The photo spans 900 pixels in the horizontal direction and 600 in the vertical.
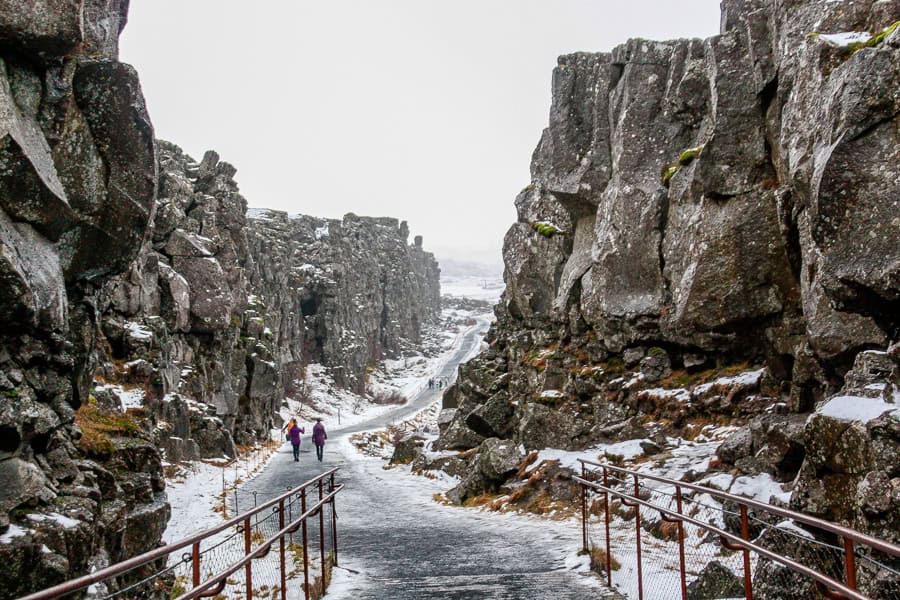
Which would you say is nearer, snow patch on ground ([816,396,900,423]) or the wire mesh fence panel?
the wire mesh fence panel

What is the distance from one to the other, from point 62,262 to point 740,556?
10.6m

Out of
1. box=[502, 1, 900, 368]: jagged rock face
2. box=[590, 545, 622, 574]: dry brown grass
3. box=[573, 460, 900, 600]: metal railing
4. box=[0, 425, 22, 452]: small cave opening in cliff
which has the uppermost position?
box=[502, 1, 900, 368]: jagged rock face

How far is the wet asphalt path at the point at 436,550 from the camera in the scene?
313 inches

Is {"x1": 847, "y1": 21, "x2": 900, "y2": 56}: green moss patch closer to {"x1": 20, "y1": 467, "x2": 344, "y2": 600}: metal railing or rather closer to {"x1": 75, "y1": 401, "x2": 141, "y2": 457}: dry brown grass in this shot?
{"x1": 20, "y1": 467, "x2": 344, "y2": 600}: metal railing

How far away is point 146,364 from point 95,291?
7.56 m

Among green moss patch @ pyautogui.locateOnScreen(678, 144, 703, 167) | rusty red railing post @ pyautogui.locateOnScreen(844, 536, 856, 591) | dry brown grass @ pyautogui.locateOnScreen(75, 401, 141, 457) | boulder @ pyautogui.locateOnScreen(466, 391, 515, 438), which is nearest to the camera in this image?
rusty red railing post @ pyautogui.locateOnScreen(844, 536, 856, 591)

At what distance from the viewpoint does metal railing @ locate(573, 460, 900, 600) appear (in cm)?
443

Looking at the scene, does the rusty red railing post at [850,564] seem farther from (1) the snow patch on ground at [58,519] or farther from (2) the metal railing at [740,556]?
(1) the snow patch on ground at [58,519]

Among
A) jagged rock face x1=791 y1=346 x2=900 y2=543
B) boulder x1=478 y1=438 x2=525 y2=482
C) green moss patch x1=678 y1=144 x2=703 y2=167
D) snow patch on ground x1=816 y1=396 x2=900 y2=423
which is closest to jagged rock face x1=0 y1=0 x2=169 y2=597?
boulder x1=478 y1=438 x2=525 y2=482

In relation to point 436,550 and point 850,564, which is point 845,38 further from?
point 436,550

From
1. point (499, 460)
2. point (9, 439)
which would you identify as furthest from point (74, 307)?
point (499, 460)

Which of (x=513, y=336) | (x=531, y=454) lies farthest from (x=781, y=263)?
(x=513, y=336)

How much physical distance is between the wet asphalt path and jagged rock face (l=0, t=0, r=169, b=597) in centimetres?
347

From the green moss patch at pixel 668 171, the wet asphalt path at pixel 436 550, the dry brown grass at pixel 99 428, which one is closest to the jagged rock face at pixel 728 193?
the green moss patch at pixel 668 171
